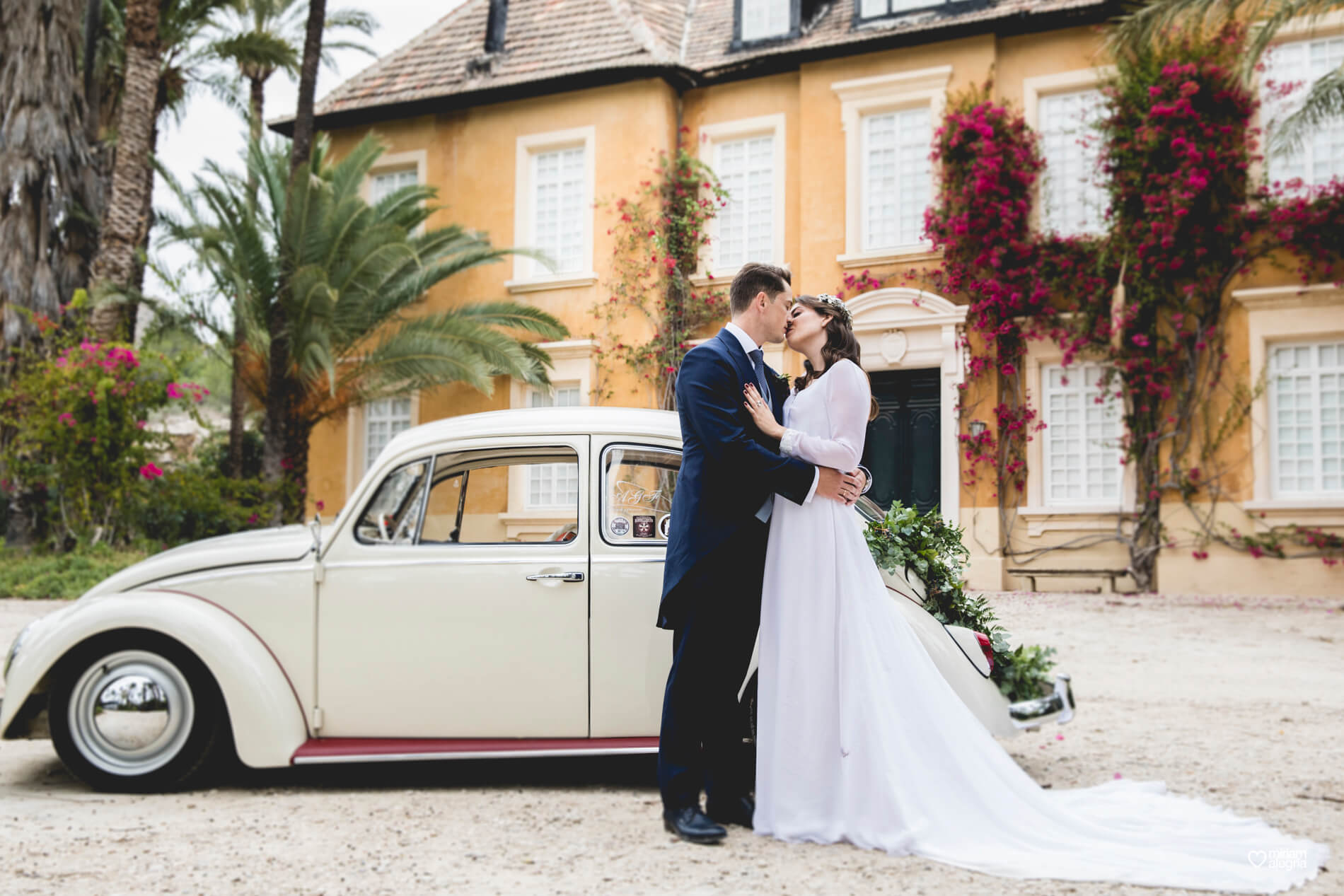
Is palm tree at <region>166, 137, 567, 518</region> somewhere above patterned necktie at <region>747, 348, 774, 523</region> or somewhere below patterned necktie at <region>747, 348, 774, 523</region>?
above

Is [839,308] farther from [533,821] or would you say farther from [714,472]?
[533,821]

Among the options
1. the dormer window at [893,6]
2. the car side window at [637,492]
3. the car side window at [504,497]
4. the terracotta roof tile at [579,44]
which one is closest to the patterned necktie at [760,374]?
the car side window at [637,492]

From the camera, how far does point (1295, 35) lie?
1373 centimetres

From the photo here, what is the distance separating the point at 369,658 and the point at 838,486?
7.13ft

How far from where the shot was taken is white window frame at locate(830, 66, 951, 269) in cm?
1516

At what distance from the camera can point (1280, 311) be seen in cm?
1344

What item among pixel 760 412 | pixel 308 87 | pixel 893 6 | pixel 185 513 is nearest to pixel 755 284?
pixel 760 412

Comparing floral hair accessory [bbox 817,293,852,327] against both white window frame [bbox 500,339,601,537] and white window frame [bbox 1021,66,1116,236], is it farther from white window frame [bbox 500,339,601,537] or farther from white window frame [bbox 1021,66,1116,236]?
white window frame [bbox 500,339,601,537]

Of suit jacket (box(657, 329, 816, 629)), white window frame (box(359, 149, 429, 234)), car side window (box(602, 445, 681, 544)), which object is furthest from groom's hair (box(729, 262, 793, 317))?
white window frame (box(359, 149, 429, 234))

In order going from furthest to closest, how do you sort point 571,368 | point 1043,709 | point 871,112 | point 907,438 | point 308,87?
point 571,368 → point 308,87 → point 871,112 → point 907,438 → point 1043,709

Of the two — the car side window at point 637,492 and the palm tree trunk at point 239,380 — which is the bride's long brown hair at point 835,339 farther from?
the palm tree trunk at point 239,380

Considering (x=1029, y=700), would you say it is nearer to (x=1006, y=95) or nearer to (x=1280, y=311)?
(x=1280, y=311)

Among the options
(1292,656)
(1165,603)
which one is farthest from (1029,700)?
(1165,603)

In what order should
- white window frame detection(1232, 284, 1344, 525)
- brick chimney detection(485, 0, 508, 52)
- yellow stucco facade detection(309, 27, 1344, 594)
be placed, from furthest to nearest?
brick chimney detection(485, 0, 508, 52), yellow stucco facade detection(309, 27, 1344, 594), white window frame detection(1232, 284, 1344, 525)
